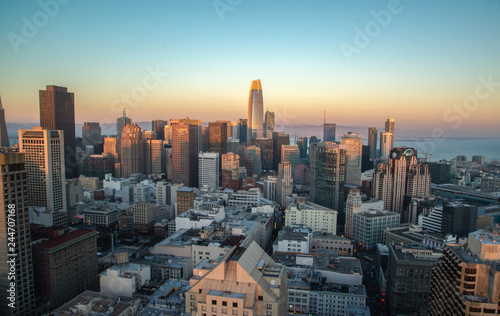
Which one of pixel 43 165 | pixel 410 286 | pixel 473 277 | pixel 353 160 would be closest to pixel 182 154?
pixel 43 165

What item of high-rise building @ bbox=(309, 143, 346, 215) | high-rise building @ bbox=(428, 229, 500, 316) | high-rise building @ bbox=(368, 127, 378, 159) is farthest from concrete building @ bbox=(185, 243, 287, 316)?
high-rise building @ bbox=(368, 127, 378, 159)

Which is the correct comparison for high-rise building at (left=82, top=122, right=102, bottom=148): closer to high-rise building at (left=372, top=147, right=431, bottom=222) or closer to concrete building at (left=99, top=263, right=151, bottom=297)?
high-rise building at (left=372, top=147, right=431, bottom=222)

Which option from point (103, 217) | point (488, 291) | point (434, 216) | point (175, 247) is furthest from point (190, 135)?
point (488, 291)

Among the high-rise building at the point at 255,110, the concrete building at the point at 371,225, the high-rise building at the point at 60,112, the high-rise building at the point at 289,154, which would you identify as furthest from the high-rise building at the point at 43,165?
the high-rise building at the point at 255,110

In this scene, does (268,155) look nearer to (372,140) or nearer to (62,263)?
(372,140)

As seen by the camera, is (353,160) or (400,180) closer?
(400,180)
